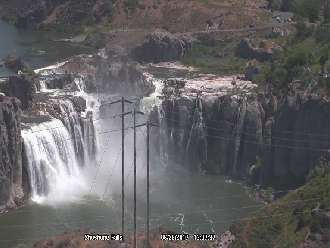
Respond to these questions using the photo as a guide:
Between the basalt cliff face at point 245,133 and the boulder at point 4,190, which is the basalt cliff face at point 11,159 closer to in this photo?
the boulder at point 4,190

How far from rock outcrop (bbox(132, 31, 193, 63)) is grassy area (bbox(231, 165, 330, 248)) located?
4161 centimetres

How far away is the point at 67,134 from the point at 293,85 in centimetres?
1971

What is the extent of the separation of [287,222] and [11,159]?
23.4 metres

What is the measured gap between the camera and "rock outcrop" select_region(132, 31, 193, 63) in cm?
9875

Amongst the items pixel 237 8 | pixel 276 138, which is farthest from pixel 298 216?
pixel 237 8

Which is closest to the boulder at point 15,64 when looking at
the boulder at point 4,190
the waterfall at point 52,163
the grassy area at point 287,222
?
the waterfall at point 52,163

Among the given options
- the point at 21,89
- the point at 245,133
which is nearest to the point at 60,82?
the point at 21,89

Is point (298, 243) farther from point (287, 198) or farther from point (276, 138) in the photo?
point (276, 138)

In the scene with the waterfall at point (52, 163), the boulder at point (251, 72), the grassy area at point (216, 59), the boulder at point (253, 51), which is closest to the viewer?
the waterfall at point (52, 163)

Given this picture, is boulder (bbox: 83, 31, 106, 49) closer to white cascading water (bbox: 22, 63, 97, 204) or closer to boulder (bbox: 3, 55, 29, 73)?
boulder (bbox: 3, 55, 29, 73)

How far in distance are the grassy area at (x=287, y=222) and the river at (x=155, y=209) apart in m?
7.13

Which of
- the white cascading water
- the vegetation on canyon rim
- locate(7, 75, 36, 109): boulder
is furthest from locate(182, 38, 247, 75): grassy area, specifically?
locate(7, 75, 36, 109): boulder

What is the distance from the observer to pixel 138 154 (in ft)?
260

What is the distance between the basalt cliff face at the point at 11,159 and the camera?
67.6 meters
